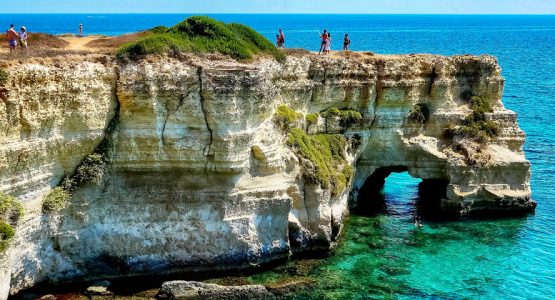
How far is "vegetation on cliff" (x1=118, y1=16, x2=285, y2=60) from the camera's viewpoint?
28094 millimetres

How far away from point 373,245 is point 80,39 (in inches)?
807

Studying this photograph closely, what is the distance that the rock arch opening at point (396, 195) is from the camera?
38312 millimetres

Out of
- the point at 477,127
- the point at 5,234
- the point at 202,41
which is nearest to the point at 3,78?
the point at 5,234

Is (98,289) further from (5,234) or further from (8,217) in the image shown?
(8,217)

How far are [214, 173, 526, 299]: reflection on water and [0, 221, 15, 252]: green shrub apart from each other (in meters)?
9.20

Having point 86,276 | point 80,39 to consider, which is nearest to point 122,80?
point 86,276

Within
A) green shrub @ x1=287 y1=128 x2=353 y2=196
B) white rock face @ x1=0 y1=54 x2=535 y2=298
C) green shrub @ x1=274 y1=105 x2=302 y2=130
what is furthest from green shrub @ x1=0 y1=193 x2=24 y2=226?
green shrub @ x1=287 y1=128 x2=353 y2=196

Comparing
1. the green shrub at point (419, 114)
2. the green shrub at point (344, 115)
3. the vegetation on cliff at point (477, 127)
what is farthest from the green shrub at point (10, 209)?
the vegetation on cliff at point (477, 127)

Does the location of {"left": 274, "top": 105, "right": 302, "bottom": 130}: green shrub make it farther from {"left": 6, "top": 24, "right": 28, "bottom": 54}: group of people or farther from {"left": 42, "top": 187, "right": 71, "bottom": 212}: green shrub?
{"left": 6, "top": 24, "right": 28, "bottom": 54}: group of people

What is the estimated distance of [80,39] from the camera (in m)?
36.5

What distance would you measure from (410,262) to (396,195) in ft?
38.8

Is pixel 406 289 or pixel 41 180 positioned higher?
pixel 41 180

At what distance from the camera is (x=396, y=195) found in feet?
139

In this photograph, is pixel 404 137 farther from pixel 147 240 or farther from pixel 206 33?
pixel 147 240
